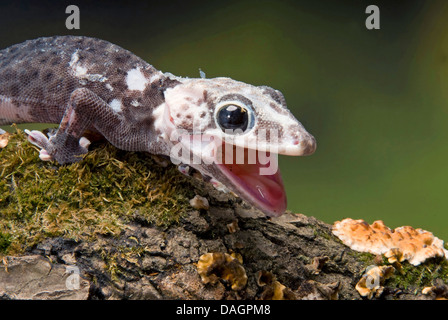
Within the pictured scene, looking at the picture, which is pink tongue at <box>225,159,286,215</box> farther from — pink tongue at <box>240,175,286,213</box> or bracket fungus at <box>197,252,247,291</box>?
bracket fungus at <box>197,252,247,291</box>

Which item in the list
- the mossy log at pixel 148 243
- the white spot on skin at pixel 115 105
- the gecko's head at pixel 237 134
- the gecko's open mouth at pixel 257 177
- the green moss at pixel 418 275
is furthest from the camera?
the white spot on skin at pixel 115 105

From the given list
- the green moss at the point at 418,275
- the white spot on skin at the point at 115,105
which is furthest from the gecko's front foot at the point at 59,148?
the green moss at the point at 418,275

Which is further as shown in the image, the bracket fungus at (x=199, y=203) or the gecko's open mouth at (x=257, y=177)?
the bracket fungus at (x=199, y=203)

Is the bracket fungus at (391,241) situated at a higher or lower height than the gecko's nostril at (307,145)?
lower

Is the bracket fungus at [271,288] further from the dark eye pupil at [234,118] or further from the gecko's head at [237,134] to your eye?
the dark eye pupil at [234,118]

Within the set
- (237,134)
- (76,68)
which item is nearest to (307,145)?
(237,134)

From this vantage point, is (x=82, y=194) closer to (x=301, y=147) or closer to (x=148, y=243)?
(x=148, y=243)
